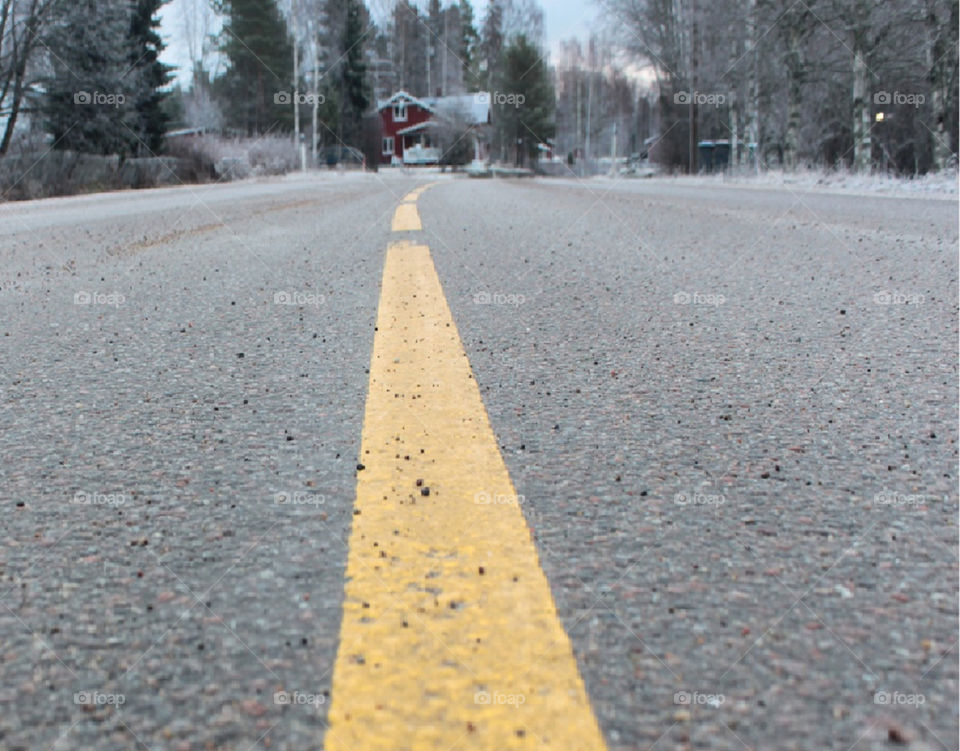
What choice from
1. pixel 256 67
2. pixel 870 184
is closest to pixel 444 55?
pixel 256 67

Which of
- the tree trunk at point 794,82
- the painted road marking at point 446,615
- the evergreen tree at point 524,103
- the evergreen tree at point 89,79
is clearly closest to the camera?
the painted road marking at point 446,615

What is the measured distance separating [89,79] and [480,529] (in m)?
27.6

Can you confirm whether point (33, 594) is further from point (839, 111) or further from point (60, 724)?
point (839, 111)

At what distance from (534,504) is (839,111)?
3861 centimetres

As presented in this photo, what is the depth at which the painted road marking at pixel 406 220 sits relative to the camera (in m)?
7.05

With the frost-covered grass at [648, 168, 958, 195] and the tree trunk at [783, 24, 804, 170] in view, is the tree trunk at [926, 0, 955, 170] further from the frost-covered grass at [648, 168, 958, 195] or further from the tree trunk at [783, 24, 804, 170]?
the tree trunk at [783, 24, 804, 170]

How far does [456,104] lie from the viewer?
6412 centimetres

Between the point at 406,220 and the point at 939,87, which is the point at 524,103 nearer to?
the point at 939,87

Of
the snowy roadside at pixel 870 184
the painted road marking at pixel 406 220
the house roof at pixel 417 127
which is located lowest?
the painted road marking at pixel 406 220

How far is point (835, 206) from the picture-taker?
9.71m

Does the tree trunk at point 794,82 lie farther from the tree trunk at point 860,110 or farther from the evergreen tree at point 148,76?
the evergreen tree at point 148,76

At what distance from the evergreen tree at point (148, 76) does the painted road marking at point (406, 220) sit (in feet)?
75.1

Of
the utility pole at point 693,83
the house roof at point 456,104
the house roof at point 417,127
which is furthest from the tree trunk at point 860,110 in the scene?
the house roof at point 417,127

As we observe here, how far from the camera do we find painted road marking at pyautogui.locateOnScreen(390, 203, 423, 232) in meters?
7.05
